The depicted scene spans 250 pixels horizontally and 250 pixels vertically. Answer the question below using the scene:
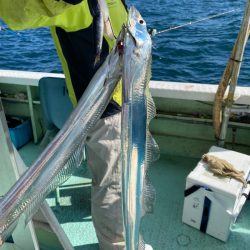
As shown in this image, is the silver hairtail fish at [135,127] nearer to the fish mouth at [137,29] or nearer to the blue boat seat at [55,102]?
the fish mouth at [137,29]

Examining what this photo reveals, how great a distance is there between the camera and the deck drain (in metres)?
2.59

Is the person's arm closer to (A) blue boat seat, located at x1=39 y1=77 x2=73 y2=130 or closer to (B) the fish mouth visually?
(B) the fish mouth

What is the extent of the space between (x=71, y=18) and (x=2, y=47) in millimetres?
9405

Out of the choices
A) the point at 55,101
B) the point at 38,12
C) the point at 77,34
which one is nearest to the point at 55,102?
the point at 55,101

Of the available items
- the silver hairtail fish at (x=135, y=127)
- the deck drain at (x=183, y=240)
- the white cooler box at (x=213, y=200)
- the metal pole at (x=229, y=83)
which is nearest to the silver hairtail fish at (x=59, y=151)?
the silver hairtail fish at (x=135, y=127)

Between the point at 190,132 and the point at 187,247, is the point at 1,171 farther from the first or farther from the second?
the point at 190,132

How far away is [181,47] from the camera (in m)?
9.02

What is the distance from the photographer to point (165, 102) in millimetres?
3344

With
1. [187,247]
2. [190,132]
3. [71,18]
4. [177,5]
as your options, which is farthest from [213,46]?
[71,18]

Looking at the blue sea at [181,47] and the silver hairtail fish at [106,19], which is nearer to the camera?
the silver hairtail fish at [106,19]

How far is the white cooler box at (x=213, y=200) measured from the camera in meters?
2.46

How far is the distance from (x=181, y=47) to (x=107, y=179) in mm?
7374

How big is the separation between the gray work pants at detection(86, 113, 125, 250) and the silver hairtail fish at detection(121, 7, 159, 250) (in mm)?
722

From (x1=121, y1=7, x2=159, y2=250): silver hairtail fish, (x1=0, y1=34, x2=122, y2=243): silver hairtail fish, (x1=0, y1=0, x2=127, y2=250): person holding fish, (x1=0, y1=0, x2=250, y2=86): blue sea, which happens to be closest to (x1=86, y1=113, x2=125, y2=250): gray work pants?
(x1=0, y1=0, x2=127, y2=250): person holding fish
